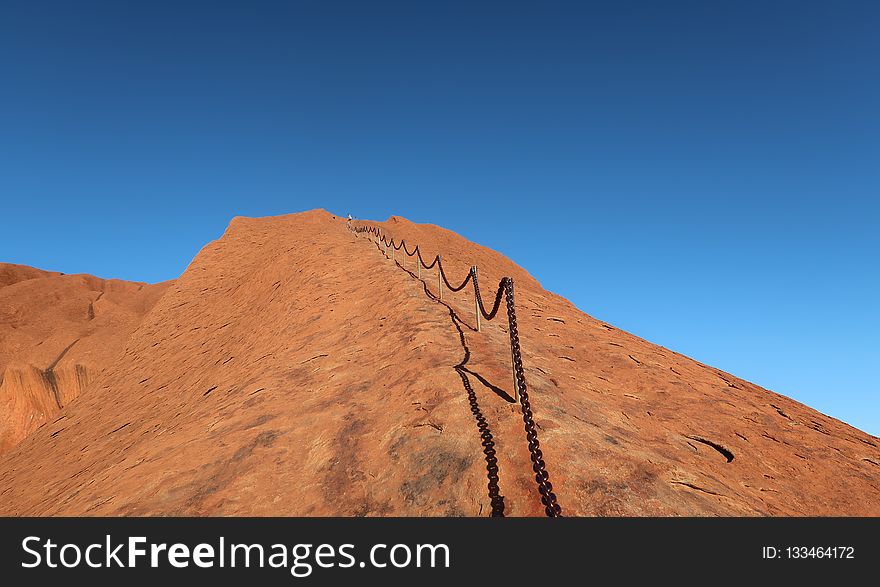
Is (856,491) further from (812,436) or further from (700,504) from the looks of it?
(700,504)

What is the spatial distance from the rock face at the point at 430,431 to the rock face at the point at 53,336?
18.0m

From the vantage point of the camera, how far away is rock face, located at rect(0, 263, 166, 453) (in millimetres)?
27469

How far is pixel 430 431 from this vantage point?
500 centimetres

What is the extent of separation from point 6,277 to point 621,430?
58228 mm

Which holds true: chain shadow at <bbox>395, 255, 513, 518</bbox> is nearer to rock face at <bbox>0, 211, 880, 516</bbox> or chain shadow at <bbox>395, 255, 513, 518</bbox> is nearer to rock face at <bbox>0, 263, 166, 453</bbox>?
rock face at <bbox>0, 211, 880, 516</bbox>

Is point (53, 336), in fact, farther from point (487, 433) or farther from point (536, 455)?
point (536, 455)

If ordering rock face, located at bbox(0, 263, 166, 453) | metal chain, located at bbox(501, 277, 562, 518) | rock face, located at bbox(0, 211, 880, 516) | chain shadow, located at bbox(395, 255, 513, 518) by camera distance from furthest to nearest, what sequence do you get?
rock face, located at bbox(0, 263, 166, 453), rock face, located at bbox(0, 211, 880, 516), chain shadow, located at bbox(395, 255, 513, 518), metal chain, located at bbox(501, 277, 562, 518)

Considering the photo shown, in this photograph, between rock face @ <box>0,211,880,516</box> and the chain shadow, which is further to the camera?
rock face @ <box>0,211,880,516</box>

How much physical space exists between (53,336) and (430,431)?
38.1m

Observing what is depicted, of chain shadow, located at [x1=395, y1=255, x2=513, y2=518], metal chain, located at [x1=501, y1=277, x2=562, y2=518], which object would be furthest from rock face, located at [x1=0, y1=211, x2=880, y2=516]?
metal chain, located at [x1=501, y1=277, x2=562, y2=518]

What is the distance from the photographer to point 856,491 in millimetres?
5891

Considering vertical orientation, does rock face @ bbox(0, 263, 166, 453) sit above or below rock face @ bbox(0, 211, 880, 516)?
above

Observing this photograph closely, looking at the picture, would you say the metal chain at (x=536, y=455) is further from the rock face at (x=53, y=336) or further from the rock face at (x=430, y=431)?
the rock face at (x=53, y=336)

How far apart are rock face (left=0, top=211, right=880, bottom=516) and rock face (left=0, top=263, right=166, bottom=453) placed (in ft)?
58.9
